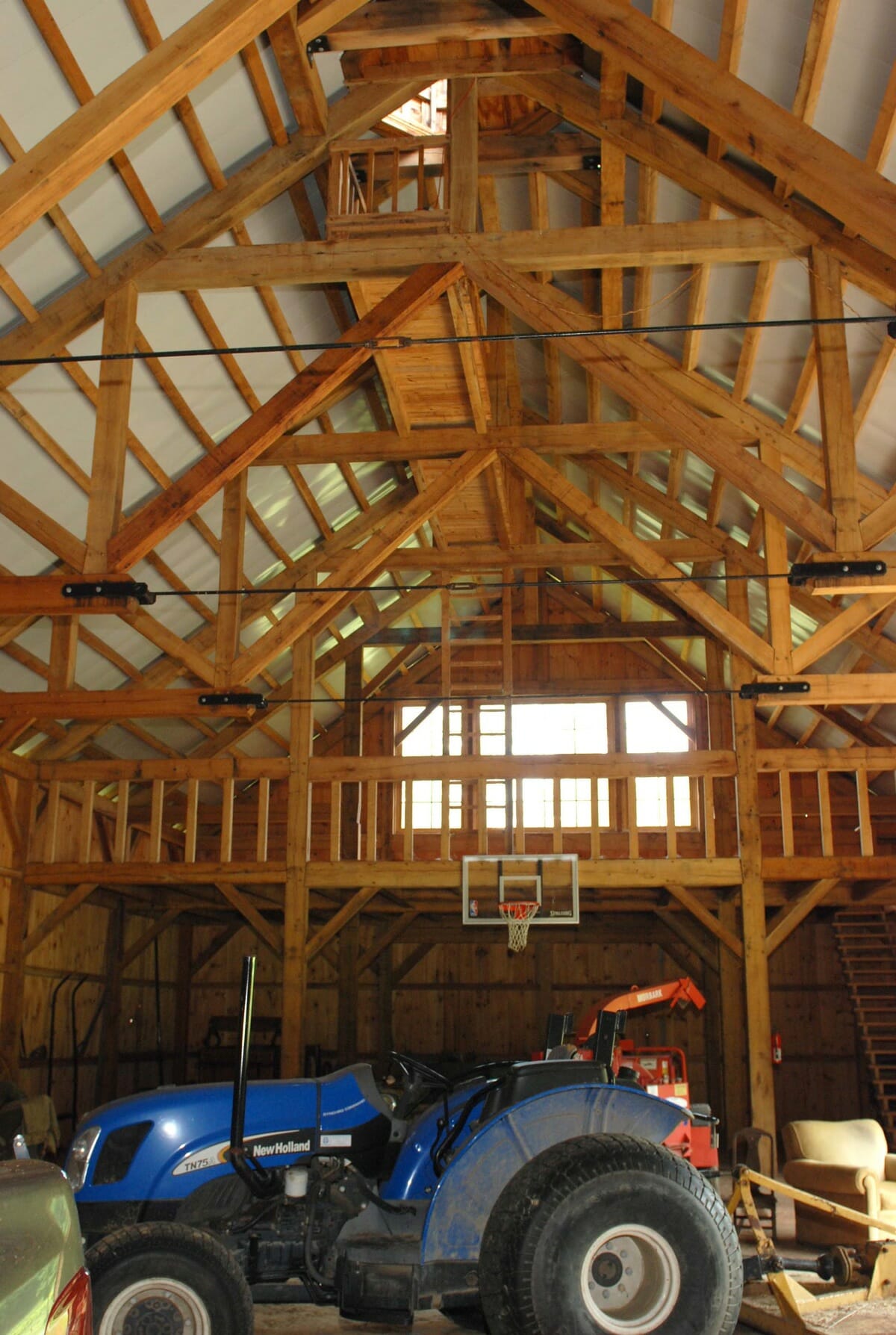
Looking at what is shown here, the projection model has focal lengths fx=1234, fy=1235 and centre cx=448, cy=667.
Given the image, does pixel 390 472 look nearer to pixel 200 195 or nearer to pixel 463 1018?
pixel 200 195

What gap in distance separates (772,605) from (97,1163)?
730 centimetres

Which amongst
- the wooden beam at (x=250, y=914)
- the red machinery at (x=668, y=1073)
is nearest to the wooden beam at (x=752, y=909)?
the red machinery at (x=668, y=1073)

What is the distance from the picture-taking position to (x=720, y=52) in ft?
27.6

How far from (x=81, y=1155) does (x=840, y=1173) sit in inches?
204

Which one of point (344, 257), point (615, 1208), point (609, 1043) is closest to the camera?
point (615, 1208)

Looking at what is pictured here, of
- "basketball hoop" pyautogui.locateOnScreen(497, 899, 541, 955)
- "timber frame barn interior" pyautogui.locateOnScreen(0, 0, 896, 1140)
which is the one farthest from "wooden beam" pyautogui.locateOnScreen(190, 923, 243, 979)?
"basketball hoop" pyautogui.locateOnScreen(497, 899, 541, 955)

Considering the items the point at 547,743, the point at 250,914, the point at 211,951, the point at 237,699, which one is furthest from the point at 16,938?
the point at 547,743

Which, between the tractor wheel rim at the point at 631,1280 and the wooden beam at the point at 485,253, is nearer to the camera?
the tractor wheel rim at the point at 631,1280

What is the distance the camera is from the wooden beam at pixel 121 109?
639 centimetres

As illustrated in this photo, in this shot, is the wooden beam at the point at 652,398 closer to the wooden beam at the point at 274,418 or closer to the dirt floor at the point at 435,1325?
the wooden beam at the point at 274,418

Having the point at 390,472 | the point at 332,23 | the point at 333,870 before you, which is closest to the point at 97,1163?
the point at 332,23

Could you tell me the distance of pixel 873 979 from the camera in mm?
16500

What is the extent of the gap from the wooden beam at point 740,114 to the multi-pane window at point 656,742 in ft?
39.5

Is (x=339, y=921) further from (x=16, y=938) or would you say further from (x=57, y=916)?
(x=16, y=938)
